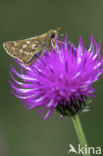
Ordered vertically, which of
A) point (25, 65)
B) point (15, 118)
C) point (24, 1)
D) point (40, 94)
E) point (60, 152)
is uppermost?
point (24, 1)

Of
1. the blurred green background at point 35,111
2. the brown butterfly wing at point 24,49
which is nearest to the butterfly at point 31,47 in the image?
the brown butterfly wing at point 24,49

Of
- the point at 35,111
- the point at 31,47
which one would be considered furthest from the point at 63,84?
the point at 35,111

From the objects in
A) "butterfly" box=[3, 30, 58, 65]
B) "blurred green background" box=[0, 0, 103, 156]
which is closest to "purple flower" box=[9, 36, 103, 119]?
"butterfly" box=[3, 30, 58, 65]

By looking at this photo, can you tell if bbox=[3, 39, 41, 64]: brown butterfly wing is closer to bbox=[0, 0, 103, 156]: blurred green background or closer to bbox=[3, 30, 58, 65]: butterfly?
bbox=[3, 30, 58, 65]: butterfly

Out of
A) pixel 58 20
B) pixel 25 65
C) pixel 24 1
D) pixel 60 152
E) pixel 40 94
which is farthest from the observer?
pixel 24 1

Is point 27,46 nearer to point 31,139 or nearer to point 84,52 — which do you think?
point 84,52

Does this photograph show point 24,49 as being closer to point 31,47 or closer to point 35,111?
point 31,47

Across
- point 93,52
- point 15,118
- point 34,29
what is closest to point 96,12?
point 34,29
